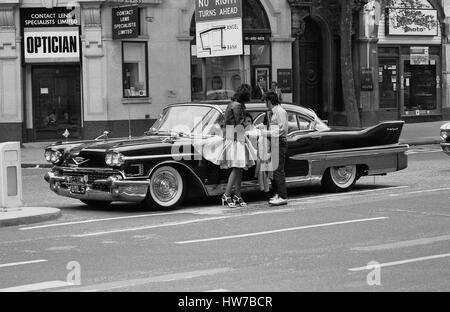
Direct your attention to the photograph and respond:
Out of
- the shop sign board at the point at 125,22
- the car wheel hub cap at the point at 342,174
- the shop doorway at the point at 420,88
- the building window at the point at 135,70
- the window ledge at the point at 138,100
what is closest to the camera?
the car wheel hub cap at the point at 342,174

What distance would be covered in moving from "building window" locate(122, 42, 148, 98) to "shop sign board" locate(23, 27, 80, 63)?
1643mm

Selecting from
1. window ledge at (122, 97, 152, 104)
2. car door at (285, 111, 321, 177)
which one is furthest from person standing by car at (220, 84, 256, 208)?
window ledge at (122, 97, 152, 104)

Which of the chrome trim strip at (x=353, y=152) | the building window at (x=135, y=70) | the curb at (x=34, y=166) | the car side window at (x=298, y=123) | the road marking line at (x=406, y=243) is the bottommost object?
the road marking line at (x=406, y=243)

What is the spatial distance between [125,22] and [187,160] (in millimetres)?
14382

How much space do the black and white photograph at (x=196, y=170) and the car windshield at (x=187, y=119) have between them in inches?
1.0

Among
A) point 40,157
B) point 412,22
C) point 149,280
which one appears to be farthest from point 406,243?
point 412,22

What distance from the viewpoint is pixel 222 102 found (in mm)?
13852

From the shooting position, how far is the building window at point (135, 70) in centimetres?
2781

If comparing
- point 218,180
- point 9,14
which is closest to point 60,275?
point 218,180

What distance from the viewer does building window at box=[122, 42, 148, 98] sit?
2781cm

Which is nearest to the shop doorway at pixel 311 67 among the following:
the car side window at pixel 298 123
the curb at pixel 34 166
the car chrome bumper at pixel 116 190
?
the curb at pixel 34 166

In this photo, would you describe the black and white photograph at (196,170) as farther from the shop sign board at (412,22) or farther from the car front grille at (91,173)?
the shop sign board at (412,22)
